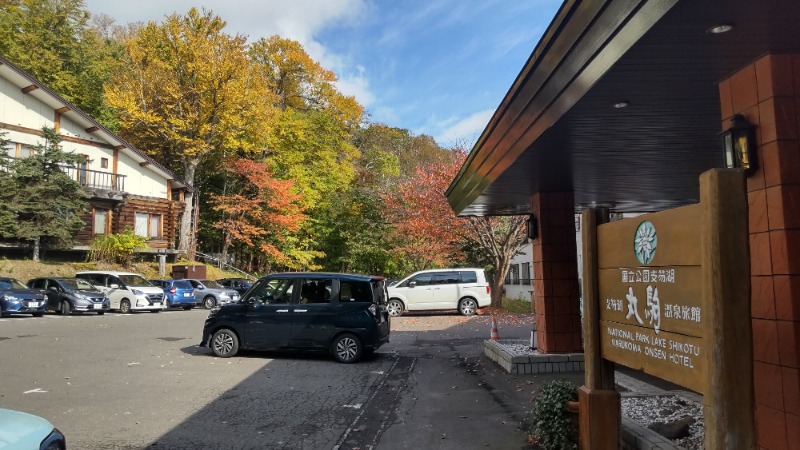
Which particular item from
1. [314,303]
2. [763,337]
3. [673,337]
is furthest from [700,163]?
[314,303]

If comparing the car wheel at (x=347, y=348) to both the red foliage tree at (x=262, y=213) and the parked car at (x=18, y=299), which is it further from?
the red foliage tree at (x=262, y=213)

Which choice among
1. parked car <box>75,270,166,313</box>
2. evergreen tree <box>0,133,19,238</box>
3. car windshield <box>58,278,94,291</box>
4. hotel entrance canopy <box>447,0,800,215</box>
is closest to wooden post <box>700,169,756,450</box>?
hotel entrance canopy <box>447,0,800,215</box>

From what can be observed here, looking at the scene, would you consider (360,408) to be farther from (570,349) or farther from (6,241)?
(6,241)

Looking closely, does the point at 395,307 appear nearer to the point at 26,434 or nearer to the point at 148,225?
the point at 26,434

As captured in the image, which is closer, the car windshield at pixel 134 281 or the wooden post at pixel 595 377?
the wooden post at pixel 595 377

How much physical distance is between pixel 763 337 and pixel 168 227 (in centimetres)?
3889

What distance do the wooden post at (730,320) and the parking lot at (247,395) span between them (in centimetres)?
340

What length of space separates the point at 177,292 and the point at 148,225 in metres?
11.6

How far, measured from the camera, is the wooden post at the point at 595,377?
14.8ft

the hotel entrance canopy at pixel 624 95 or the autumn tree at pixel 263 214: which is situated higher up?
the autumn tree at pixel 263 214

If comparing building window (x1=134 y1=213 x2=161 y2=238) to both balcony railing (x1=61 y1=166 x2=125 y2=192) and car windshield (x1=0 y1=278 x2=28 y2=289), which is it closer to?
balcony railing (x1=61 y1=166 x2=125 y2=192)

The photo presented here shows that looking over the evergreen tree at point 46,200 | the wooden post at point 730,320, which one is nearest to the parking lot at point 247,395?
the wooden post at point 730,320

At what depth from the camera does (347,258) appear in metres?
39.5

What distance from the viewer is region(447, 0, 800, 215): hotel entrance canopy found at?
141 inches
